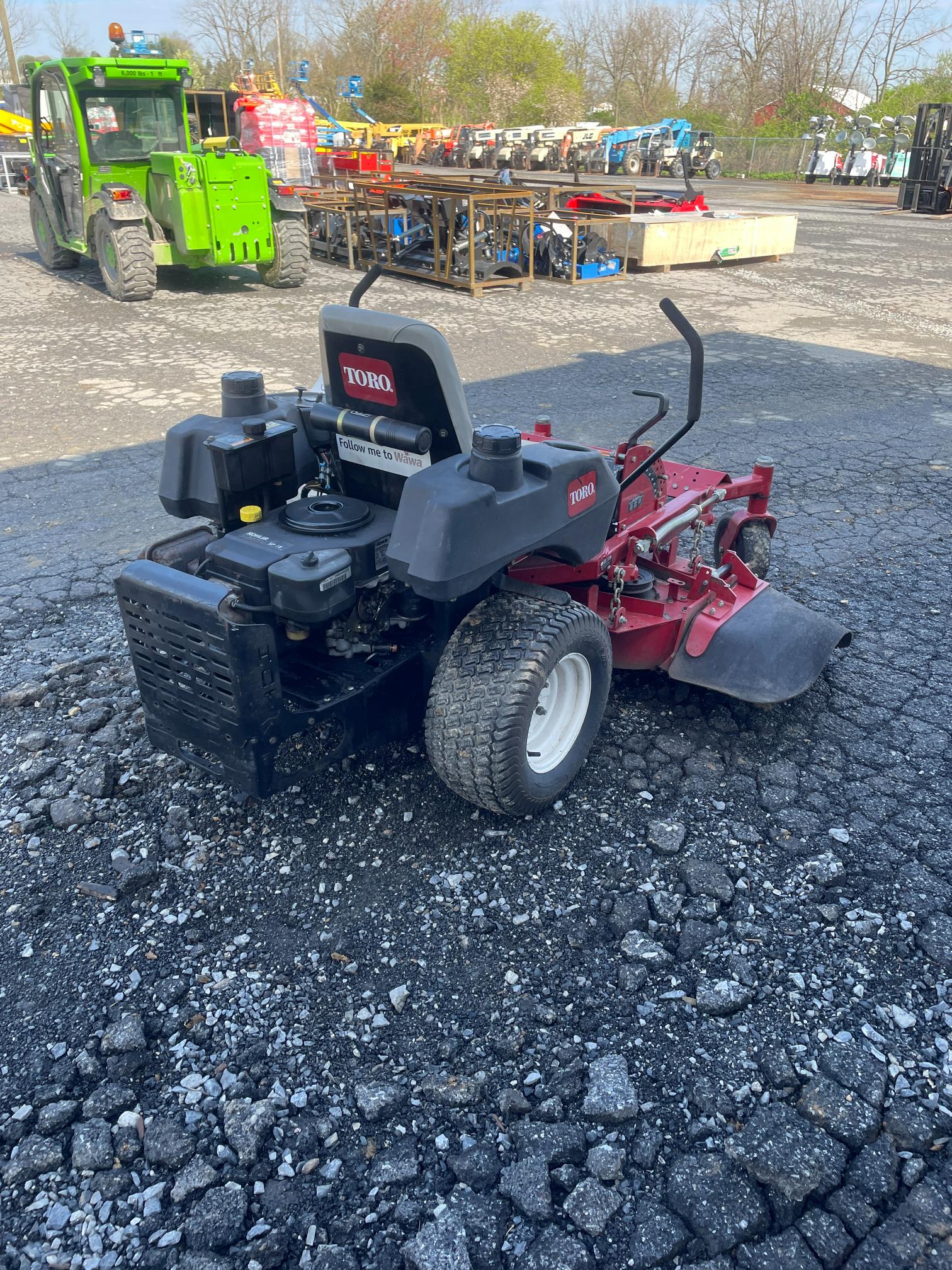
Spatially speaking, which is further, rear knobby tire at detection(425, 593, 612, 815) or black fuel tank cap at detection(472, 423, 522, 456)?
→ rear knobby tire at detection(425, 593, 612, 815)

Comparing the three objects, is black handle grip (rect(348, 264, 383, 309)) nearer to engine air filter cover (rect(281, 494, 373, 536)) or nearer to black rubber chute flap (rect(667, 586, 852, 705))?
engine air filter cover (rect(281, 494, 373, 536))

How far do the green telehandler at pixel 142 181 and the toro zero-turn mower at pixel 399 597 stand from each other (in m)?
8.10

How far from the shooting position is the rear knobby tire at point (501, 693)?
8.69ft

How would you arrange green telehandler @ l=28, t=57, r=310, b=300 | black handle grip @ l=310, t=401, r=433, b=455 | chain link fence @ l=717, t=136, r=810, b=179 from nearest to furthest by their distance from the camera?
1. black handle grip @ l=310, t=401, r=433, b=455
2. green telehandler @ l=28, t=57, r=310, b=300
3. chain link fence @ l=717, t=136, r=810, b=179

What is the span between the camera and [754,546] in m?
4.30

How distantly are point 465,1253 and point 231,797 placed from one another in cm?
160

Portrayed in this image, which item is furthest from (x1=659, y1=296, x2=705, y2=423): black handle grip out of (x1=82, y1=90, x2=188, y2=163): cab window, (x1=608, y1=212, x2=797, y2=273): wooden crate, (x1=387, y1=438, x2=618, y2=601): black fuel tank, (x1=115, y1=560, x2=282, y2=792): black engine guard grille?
(x1=608, y1=212, x2=797, y2=273): wooden crate

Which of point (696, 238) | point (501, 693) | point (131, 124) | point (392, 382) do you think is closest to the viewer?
point (501, 693)

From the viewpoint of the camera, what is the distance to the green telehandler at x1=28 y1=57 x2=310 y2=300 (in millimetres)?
10133

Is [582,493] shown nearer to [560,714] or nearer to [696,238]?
[560,714]

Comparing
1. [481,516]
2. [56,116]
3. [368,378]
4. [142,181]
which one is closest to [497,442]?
[481,516]

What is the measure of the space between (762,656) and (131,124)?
1059cm

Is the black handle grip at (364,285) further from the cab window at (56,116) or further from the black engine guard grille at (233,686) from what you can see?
the cab window at (56,116)

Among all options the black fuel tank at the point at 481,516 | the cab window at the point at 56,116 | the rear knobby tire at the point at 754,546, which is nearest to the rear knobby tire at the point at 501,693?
the black fuel tank at the point at 481,516
